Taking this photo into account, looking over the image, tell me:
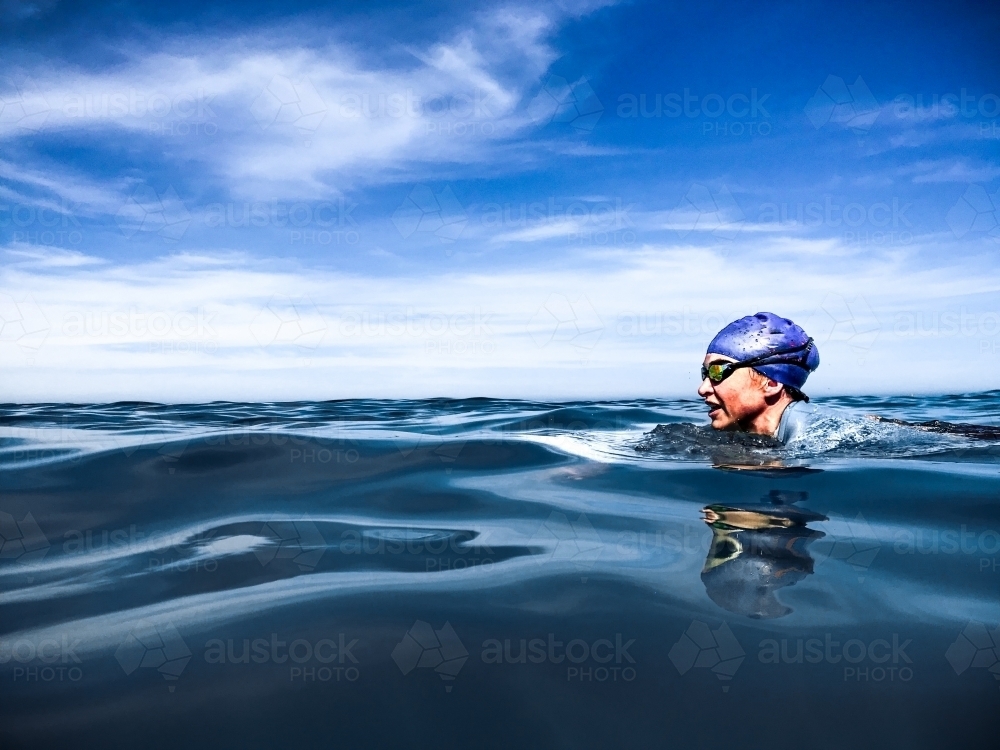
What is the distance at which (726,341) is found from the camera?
648cm

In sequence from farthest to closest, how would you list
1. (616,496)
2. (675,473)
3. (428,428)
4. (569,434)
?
(428,428), (569,434), (675,473), (616,496)

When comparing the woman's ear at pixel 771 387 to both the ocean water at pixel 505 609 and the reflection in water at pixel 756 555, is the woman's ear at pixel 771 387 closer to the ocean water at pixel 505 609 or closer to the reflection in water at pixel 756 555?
the ocean water at pixel 505 609

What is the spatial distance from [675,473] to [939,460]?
233cm

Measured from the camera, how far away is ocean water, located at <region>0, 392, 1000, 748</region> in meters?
1.60

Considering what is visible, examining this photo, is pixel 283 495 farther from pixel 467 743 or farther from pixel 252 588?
pixel 467 743

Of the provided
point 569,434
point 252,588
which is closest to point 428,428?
point 569,434

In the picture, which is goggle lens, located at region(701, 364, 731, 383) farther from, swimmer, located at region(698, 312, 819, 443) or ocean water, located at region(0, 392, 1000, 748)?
ocean water, located at region(0, 392, 1000, 748)

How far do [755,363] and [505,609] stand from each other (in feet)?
15.9

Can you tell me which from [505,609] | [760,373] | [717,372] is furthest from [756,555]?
[760,373]

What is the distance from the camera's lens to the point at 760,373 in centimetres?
642

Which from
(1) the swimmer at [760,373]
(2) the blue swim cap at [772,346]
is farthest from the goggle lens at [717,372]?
(2) the blue swim cap at [772,346]

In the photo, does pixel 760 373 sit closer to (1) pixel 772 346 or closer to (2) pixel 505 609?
(1) pixel 772 346

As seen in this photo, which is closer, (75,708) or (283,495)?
(75,708)

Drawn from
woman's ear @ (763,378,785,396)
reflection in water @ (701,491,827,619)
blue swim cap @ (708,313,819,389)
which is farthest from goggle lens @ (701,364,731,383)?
reflection in water @ (701,491,827,619)
